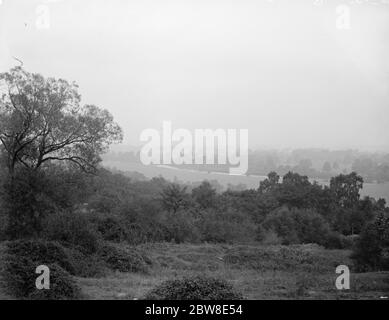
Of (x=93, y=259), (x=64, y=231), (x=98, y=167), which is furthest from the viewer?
(x=98, y=167)

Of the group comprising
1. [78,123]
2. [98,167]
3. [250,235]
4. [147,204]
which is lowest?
[250,235]

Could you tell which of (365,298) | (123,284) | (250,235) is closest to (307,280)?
(365,298)

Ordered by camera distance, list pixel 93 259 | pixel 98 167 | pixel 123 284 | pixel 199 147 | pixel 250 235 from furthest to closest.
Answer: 1. pixel 250 235
2. pixel 98 167
3. pixel 199 147
4. pixel 93 259
5. pixel 123 284

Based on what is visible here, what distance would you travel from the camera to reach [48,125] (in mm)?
12328

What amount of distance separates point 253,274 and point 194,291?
169 inches

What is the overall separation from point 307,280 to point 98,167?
7693 millimetres

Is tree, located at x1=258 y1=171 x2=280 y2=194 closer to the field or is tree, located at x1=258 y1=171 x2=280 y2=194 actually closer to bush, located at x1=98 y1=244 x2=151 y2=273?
the field

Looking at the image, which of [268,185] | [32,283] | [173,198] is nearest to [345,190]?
[268,185]

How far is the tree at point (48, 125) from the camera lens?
477 inches

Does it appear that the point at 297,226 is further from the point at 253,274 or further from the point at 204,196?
the point at 253,274

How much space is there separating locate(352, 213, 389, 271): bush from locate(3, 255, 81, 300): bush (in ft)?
30.9

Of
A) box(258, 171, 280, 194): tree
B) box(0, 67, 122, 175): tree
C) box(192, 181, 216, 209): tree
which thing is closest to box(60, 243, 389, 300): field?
box(0, 67, 122, 175): tree
